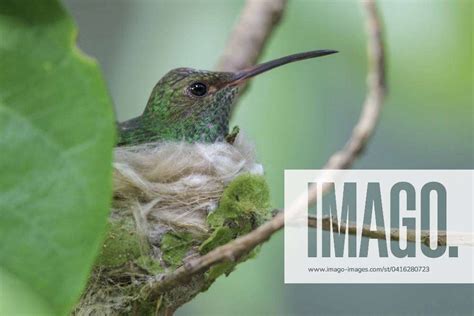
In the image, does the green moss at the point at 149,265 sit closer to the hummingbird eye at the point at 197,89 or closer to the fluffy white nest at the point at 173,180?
the fluffy white nest at the point at 173,180

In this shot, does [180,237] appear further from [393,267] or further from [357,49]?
[357,49]

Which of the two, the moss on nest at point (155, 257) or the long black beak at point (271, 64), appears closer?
the moss on nest at point (155, 257)

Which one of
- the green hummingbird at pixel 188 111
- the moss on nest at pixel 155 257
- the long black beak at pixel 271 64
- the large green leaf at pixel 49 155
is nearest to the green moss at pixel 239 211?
the moss on nest at pixel 155 257

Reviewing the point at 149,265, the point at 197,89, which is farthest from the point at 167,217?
the point at 197,89

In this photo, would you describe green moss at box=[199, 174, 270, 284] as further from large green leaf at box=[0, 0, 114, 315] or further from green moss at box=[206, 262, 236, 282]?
large green leaf at box=[0, 0, 114, 315]

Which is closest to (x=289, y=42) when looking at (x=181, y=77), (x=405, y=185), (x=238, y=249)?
(x=181, y=77)

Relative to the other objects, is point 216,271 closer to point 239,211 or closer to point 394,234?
point 239,211

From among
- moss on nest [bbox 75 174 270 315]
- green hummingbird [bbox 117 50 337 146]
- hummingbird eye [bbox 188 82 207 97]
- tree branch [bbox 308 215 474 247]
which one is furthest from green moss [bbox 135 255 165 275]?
hummingbird eye [bbox 188 82 207 97]

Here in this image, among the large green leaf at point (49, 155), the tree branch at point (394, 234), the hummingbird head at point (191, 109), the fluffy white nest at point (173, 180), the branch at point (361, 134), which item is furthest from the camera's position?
the hummingbird head at point (191, 109)
